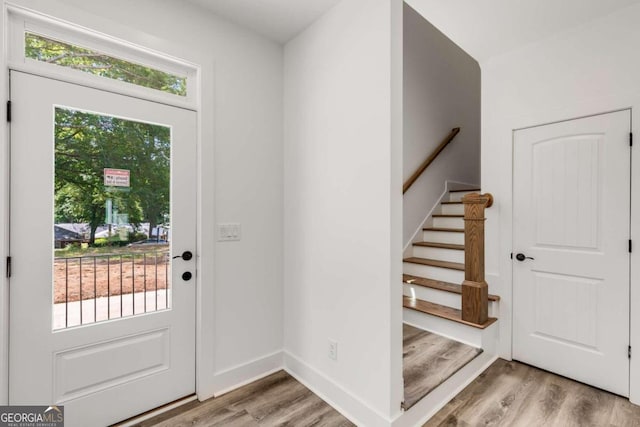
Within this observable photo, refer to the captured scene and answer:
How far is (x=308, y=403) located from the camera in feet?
6.59

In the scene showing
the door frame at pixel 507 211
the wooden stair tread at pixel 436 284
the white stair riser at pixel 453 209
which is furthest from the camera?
the white stair riser at pixel 453 209

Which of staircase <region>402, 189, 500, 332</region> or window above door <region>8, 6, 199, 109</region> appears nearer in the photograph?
window above door <region>8, 6, 199, 109</region>

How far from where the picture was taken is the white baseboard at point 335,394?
175 centimetres

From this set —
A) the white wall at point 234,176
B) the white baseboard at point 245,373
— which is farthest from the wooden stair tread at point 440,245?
the white baseboard at point 245,373

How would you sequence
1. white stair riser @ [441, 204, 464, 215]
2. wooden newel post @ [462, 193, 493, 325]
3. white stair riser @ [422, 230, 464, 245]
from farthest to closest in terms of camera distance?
1. white stair riser @ [441, 204, 464, 215]
2. white stair riser @ [422, 230, 464, 245]
3. wooden newel post @ [462, 193, 493, 325]

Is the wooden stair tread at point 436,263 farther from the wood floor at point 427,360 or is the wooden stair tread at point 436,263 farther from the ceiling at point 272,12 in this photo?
the ceiling at point 272,12

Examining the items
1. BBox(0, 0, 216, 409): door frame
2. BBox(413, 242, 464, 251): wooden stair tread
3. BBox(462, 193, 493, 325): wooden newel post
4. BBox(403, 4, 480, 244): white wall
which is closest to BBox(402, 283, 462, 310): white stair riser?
BBox(462, 193, 493, 325): wooden newel post

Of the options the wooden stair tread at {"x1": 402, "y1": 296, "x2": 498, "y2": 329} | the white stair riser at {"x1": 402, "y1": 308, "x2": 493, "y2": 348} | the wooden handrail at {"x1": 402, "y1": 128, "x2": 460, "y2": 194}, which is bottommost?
the white stair riser at {"x1": 402, "y1": 308, "x2": 493, "y2": 348}

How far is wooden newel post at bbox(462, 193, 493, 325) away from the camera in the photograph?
243 centimetres

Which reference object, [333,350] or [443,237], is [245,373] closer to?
[333,350]

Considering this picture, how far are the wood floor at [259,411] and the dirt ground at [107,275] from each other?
83 centimetres

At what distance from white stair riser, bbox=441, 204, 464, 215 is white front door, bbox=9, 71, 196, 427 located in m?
3.14

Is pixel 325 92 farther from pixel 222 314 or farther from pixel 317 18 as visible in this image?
pixel 222 314

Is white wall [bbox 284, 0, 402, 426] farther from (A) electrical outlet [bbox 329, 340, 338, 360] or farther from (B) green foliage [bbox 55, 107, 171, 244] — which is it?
(B) green foliage [bbox 55, 107, 171, 244]
